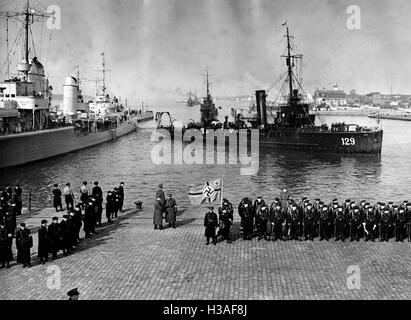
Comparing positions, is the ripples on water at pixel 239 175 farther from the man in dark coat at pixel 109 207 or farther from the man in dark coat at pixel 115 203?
the man in dark coat at pixel 109 207

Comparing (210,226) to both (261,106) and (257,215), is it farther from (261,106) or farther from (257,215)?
(261,106)

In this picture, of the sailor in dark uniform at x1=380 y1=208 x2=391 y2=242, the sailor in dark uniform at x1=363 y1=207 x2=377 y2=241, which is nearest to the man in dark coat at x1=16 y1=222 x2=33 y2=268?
the sailor in dark uniform at x1=363 y1=207 x2=377 y2=241

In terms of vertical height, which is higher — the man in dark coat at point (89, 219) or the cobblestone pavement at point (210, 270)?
the man in dark coat at point (89, 219)

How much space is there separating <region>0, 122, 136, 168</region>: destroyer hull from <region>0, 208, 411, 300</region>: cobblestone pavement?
2630 centimetres

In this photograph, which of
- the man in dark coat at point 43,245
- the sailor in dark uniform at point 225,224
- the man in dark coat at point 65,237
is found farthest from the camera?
the sailor in dark uniform at point 225,224

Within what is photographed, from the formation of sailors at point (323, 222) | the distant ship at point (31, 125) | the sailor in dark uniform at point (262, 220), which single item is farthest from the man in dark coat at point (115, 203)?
the distant ship at point (31, 125)

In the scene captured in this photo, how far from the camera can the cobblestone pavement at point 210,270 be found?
11.0 m

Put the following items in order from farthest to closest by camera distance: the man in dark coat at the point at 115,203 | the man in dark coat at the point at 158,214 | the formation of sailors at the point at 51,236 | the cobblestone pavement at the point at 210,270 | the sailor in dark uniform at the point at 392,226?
the man in dark coat at the point at 115,203, the man in dark coat at the point at 158,214, the sailor in dark uniform at the point at 392,226, the formation of sailors at the point at 51,236, the cobblestone pavement at the point at 210,270

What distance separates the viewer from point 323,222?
15.6 meters

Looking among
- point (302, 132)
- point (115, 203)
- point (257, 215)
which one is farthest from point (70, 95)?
point (257, 215)

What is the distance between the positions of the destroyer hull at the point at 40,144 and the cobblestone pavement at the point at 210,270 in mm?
26302

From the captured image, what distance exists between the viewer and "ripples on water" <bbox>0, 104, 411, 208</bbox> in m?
30.3
